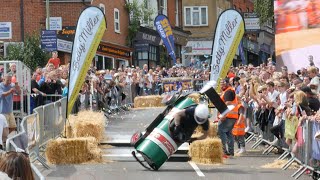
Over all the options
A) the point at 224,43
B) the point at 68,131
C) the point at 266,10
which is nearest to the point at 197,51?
the point at 266,10

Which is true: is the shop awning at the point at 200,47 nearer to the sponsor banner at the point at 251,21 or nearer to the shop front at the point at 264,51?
the sponsor banner at the point at 251,21

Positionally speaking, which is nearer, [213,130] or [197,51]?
[213,130]

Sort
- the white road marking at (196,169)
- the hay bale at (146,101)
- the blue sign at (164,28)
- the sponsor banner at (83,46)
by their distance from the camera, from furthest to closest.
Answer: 1. the blue sign at (164,28)
2. the hay bale at (146,101)
3. the sponsor banner at (83,46)
4. the white road marking at (196,169)

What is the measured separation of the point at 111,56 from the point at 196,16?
25623 mm

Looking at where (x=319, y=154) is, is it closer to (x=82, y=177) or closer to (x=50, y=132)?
(x=82, y=177)

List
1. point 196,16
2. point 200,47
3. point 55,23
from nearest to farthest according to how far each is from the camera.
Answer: point 55,23 → point 200,47 → point 196,16

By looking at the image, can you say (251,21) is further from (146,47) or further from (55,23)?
(55,23)

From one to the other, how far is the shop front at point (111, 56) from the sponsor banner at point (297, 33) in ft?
62.5

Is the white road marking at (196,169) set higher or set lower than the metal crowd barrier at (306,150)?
lower

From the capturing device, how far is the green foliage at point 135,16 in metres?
54.3

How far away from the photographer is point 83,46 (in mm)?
21109

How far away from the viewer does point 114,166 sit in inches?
726

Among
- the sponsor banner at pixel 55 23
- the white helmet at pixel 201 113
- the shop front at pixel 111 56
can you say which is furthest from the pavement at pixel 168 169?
the shop front at pixel 111 56

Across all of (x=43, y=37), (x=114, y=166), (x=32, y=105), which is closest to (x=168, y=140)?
(x=114, y=166)
